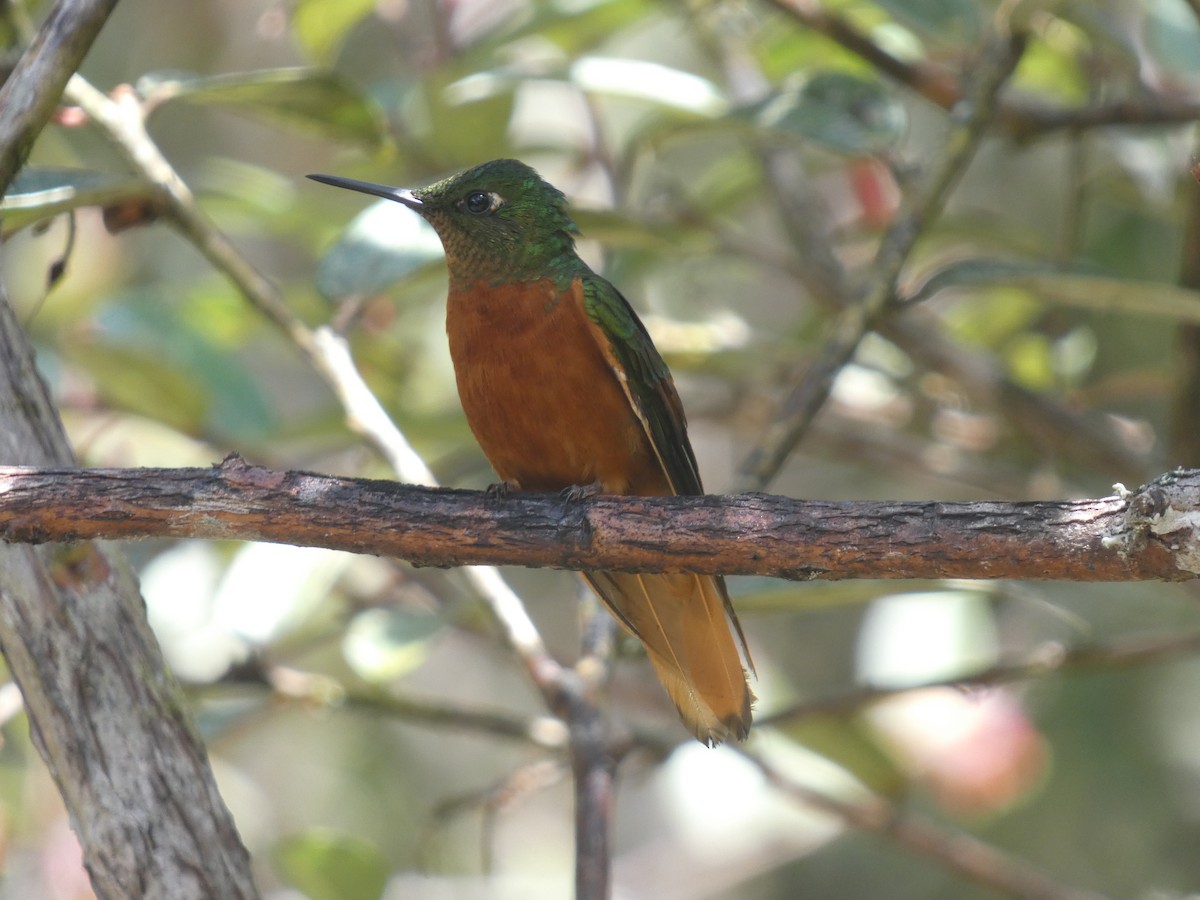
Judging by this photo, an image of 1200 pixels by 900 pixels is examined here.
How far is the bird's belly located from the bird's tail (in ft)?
0.98

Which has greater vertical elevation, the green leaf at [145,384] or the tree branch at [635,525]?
the green leaf at [145,384]

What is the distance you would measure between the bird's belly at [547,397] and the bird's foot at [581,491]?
2.5 inches

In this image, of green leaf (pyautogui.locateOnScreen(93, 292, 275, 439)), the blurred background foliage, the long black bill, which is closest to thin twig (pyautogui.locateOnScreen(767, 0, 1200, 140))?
the blurred background foliage

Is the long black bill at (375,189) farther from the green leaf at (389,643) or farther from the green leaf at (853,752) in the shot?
the green leaf at (853,752)

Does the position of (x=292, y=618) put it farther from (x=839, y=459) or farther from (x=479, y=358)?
(x=839, y=459)

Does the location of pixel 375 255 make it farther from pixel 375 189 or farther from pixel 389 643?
pixel 389 643

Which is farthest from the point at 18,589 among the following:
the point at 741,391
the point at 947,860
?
the point at 741,391

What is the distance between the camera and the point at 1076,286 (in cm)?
370

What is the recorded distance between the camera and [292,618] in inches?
159

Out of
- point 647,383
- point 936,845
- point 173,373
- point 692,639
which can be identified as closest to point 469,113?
point 173,373

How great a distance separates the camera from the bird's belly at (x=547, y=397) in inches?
144

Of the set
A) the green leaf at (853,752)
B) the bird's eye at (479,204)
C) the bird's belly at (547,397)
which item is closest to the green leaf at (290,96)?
the bird's eye at (479,204)

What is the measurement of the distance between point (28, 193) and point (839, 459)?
10.8 feet

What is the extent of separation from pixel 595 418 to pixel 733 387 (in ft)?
6.89
